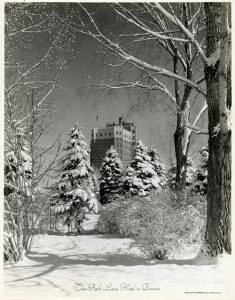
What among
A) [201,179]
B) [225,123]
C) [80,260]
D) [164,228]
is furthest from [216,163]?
[201,179]

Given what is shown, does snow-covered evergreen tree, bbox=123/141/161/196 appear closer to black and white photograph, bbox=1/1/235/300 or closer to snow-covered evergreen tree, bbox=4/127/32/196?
black and white photograph, bbox=1/1/235/300

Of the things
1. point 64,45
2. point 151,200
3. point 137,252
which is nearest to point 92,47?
point 64,45

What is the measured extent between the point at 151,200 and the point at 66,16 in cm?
434

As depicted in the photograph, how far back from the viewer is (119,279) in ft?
21.8

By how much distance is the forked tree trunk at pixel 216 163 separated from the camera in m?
7.18

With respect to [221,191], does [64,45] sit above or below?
above

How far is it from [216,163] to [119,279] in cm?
263

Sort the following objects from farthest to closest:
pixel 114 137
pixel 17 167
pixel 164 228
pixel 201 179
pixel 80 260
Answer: pixel 201 179
pixel 114 137
pixel 164 228
pixel 17 167
pixel 80 260

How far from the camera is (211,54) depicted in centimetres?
748

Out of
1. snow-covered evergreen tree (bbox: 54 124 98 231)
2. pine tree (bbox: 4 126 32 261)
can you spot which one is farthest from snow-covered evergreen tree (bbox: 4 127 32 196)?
snow-covered evergreen tree (bbox: 54 124 98 231)

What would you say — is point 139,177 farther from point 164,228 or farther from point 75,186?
point 164,228

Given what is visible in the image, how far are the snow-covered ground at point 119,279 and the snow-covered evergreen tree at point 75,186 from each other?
8.19 metres

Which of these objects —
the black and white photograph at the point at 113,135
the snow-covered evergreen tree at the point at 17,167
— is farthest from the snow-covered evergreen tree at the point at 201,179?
the snow-covered evergreen tree at the point at 17,167

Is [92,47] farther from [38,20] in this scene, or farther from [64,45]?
[38,20]
